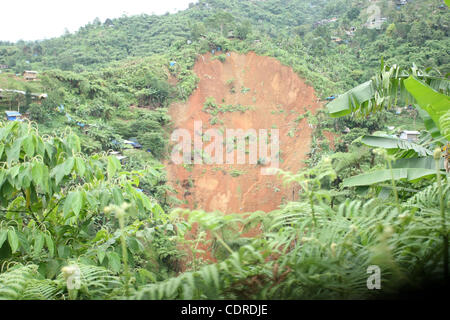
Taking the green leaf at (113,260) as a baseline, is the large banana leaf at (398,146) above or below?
above

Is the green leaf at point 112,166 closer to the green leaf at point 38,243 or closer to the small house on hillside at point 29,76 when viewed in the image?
the green leaf at point 38,243

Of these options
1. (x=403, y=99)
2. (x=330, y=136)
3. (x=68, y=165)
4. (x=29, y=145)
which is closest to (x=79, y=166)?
(x=68, y=165)

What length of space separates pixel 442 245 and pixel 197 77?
35.1ft

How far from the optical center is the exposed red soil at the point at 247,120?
22.6 feet

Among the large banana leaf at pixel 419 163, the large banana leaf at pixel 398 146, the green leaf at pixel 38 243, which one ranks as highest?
the large banana leaf at pixel 398 146

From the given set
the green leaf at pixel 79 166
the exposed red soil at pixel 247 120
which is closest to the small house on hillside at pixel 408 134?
the exposed red soil at pixel 247 120

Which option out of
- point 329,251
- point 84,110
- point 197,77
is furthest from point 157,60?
point 329,251

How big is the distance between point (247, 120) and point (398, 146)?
26.1 ft

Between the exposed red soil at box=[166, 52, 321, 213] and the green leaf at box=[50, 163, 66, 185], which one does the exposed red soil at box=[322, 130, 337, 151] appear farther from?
the green leaf at box=[50, 163, 66, 185]

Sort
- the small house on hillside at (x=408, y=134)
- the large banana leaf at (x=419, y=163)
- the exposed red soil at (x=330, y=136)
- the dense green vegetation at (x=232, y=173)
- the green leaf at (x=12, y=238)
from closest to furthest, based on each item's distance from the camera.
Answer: the dense green vegetation at (x=232, y=173) < the green leaf at (x=12, y=238) < the large banana leaf at (x=419, y=163) < the small house on hillside at (x=408, y=134) < the exposed red soil at (x=330, y=136)

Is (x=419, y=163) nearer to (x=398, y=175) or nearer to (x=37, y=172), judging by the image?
(x=398, y=175)

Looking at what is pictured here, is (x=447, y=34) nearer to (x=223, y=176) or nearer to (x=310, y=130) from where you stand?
(x=310, y=130)

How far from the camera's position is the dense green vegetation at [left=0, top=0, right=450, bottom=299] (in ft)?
1.47

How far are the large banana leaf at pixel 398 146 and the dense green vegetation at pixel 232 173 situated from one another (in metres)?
0.01
